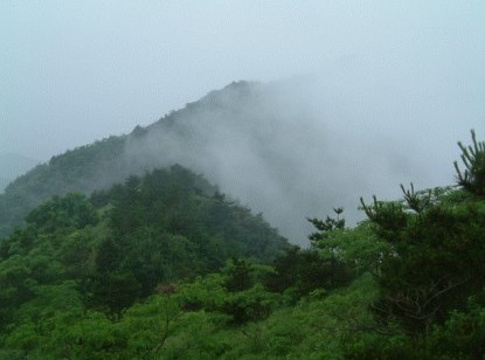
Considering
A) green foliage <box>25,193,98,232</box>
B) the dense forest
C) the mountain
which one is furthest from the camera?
the mountain

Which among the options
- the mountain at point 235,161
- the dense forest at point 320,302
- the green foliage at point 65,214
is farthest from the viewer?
the mountain at point 235,161

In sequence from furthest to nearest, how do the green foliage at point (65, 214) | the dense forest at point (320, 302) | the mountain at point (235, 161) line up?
the mountain at point (235, 161)
the green foliage at point (65, 214)
the dense forest at point (320, 302)

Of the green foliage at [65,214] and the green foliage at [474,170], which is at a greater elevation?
the green foliage at [65,214]

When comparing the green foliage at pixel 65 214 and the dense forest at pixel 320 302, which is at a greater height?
the green foliage at pixel 65 214

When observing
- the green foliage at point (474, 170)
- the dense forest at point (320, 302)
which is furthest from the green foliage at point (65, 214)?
the green foliage at point (474, 170)

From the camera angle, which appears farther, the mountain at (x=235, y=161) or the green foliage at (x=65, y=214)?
the mountain at (x=235, y=161)

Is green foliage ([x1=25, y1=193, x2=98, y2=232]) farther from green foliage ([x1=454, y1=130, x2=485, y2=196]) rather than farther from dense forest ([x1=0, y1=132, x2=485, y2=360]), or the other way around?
green foliage ([x1=454, y1=130, x2=485, y2=196])

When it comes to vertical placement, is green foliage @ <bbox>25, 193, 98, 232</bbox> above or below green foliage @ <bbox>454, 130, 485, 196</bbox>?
above

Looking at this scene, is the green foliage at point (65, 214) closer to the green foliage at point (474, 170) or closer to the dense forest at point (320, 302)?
the dense forest at point (320, 302)

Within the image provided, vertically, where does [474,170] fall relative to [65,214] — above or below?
below

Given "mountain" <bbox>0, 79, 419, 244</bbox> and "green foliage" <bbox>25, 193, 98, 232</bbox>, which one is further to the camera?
"mountain" <bbox>0, 79, 419, 244</bbox>

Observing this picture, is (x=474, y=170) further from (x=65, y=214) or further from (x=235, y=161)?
(x=235, y=161)

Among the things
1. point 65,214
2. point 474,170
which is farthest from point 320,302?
point 65,214

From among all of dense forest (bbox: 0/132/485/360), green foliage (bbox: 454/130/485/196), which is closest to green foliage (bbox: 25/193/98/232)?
dense forest (bbox: 0/132/485/360)
